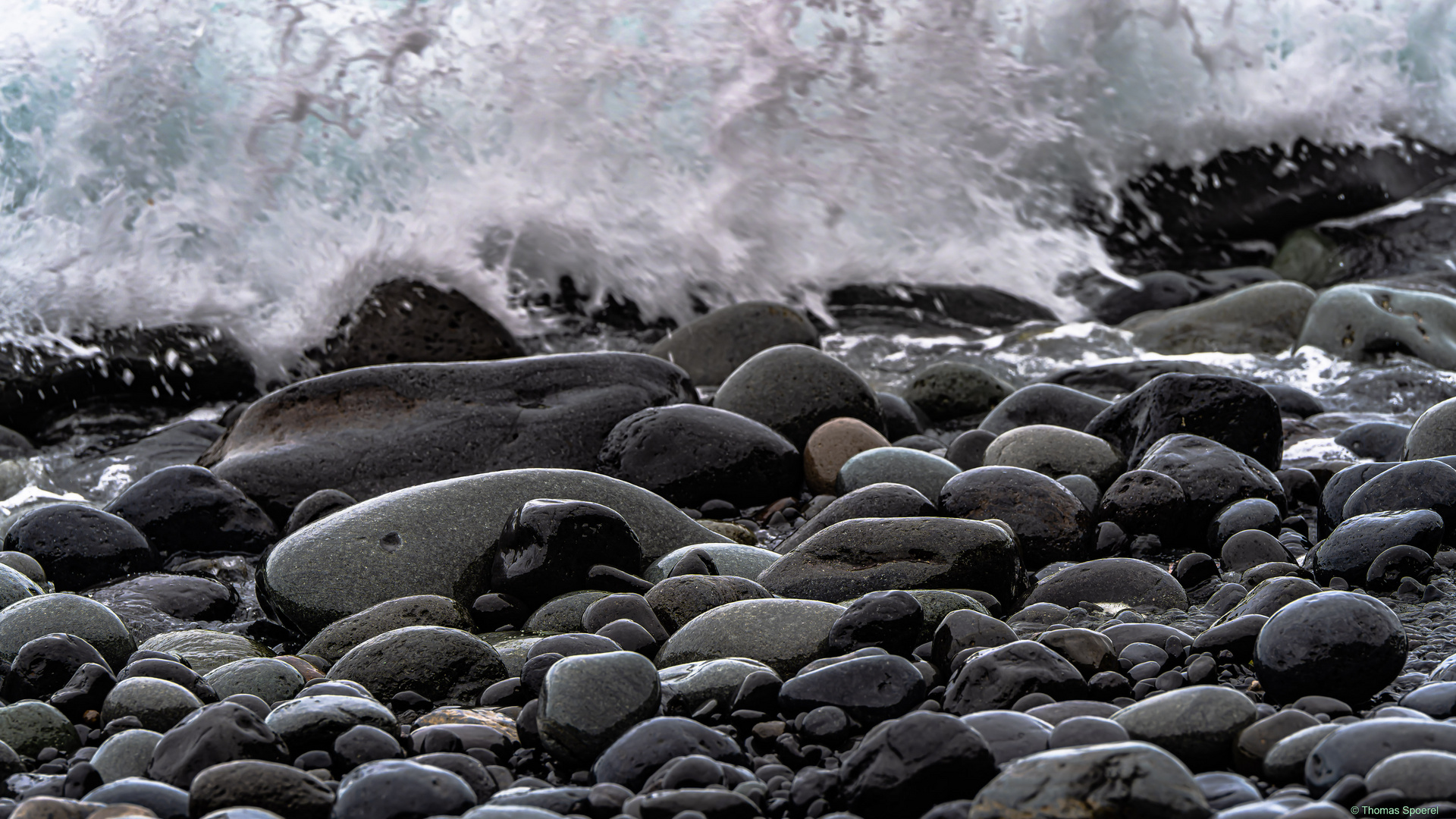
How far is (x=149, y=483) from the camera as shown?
138 inches

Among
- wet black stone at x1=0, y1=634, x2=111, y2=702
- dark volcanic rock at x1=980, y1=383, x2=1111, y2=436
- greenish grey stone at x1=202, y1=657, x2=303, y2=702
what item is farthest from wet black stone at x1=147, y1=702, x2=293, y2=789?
dark volcanic rock at x1=980, y1=383, x2=1111, y2=436

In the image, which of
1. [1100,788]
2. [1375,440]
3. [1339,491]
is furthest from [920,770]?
[1375,440]

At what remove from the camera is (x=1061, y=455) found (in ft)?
11.1

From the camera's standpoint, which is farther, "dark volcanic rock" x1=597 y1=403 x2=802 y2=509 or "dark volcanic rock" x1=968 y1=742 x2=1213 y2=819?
"dark volcanic rock" x1=597 y1=403 x2=802 y2=509

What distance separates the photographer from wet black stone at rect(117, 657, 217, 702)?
200 cm

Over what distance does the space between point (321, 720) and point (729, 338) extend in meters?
4.02

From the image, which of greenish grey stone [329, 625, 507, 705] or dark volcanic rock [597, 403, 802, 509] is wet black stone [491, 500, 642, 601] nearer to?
greenish grey stone [329, 625, 507, 705]

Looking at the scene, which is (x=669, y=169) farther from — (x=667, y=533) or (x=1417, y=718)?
(x=1417, y=718)

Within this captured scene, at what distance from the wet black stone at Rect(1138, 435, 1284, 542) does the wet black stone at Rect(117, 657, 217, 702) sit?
7.65 feet

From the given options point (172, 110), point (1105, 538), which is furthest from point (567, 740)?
point (172, 110)

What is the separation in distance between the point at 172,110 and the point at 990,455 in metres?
Answer: 5.71

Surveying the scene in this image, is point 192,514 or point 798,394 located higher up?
point 798,394

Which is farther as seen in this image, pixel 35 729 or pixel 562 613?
pixel 562 613

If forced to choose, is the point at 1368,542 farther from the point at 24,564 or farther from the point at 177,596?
the point at 24,564
